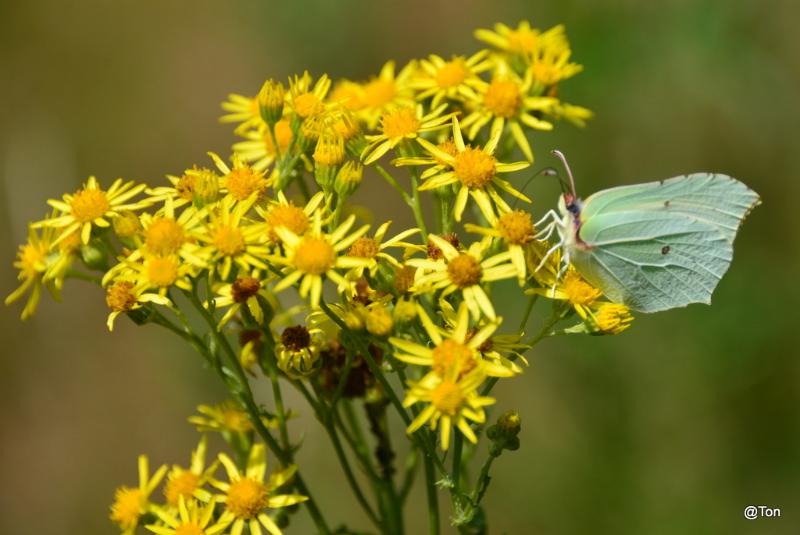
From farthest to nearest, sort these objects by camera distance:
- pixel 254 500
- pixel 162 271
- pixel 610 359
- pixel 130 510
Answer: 1. pixel 610 359
2. pixel 130 510
3. pixel 254 500
4. pixel 162 271

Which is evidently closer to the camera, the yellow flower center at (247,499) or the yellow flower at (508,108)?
the yellow flower center at (247,499)

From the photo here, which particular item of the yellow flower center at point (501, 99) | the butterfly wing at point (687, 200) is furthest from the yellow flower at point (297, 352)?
the yellow flower center at point (501, 99)

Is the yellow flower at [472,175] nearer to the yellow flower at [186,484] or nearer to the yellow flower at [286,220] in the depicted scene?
the yellow flower at [286,220]

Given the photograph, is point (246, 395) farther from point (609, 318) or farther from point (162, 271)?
point (609, 318)

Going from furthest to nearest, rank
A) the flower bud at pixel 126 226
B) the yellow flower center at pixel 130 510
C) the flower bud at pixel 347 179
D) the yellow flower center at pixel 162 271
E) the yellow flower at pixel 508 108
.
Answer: the yellow flower at pixel 508 108 < the yellow flower center at pixel 130 510 < the flower bud at pixel 347 179 < the flower bud at pixel 126 226 < the yellow flower center at pixel 162 271

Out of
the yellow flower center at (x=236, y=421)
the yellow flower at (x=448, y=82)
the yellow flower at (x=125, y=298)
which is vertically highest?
the yellow flower at (x=448, y=82)

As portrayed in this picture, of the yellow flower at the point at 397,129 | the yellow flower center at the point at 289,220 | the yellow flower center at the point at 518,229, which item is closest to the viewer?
the yellow flower center at the point at 289,220

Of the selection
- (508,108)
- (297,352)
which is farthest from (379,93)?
(297,352)

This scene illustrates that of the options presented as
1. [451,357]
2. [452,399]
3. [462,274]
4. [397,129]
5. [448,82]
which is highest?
[448,82]
